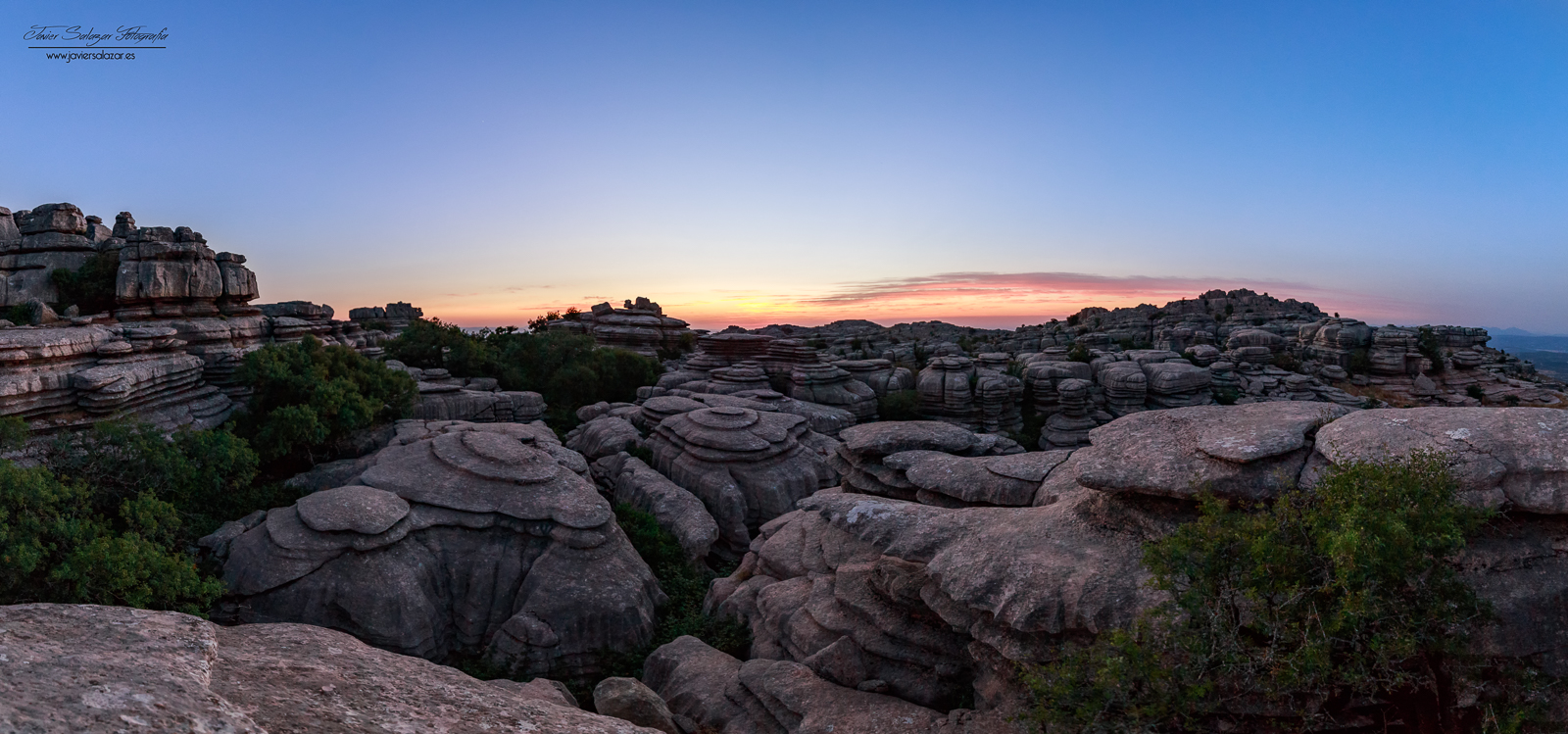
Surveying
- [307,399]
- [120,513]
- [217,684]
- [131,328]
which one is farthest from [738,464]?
[217,684]

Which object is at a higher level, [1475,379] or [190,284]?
[190,284]

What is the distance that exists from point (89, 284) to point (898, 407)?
29906mm

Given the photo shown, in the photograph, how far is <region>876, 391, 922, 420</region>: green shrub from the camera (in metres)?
33.9

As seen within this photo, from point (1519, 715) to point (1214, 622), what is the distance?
1974mm

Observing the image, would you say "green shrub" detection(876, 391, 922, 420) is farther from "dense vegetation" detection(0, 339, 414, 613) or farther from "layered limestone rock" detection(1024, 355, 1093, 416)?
"dense vegetation" detection(0, 339, 414, 613)

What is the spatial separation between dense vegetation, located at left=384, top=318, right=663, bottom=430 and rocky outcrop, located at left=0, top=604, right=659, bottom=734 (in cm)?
2328

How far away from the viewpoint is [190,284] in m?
20.1

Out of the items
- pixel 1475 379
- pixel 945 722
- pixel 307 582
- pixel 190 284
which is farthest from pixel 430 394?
pixel 1475 379

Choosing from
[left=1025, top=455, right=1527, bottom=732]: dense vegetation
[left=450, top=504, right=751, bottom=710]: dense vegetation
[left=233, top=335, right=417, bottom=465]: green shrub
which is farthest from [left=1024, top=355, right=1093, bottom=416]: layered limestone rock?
[left=1025, top=455, right=1527, bottom=732]: dense vegetation

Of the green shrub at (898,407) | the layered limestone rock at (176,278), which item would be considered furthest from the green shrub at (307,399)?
the green shrub at (898,407)

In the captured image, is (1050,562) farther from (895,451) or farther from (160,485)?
(160,485)

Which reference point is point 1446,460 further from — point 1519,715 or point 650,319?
point 650,319

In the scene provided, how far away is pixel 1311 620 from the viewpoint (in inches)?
227

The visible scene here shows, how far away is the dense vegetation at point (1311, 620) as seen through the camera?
18.2 feet
